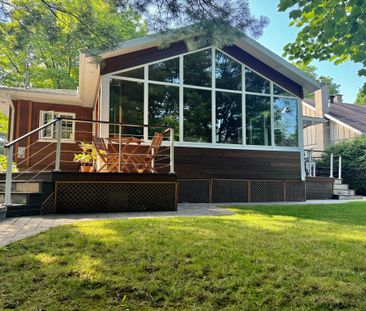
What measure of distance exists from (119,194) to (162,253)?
10.7 feet

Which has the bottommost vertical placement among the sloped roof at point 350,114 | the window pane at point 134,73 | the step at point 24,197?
the step at point 24,197

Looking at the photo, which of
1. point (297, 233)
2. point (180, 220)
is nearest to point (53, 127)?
point (180, 220)

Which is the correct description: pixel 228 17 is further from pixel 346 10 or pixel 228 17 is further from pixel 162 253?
pixel 162 253

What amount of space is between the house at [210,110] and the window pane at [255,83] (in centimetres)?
3

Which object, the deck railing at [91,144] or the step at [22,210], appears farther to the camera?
→ the deck railing at [91,144]

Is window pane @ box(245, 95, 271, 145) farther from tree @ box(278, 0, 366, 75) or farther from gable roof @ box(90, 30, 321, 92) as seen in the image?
tree @ box(278, 0, 366, 75)

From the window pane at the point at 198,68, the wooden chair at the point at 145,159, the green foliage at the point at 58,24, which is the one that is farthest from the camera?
the window pane at the point at 198,68

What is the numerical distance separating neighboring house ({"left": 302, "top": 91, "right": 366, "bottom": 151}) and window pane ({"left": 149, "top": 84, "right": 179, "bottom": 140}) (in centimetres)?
1177

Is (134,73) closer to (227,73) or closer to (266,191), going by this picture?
(227,73)

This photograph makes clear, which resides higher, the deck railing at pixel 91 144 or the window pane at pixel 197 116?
the window pane at pixel 197 116

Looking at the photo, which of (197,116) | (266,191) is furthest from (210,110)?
(266,191)

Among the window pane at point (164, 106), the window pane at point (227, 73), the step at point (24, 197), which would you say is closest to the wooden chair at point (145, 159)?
the window pane at point (164, 106)

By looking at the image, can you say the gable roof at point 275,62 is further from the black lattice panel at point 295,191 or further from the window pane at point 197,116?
the black lattice panel at point 295,191

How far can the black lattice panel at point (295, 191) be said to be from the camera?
9320mm
